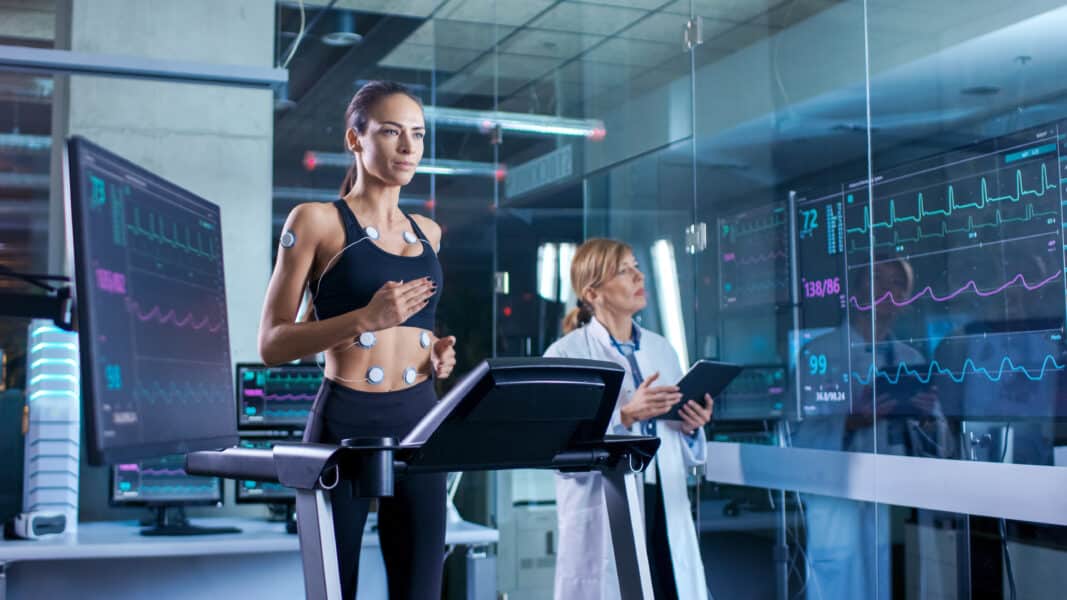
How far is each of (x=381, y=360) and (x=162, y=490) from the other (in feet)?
6.38

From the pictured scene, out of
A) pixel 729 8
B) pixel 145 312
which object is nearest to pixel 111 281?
pixel 145 312

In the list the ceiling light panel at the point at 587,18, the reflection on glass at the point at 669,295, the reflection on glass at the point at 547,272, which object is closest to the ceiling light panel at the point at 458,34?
the ceiling light panel at the point at 587,18

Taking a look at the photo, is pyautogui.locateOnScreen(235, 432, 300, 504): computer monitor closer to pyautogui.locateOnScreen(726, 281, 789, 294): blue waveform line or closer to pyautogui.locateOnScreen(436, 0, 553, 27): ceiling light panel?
pyautogui.locateOnScreen(726, 281, 789, 294): blue waveform line

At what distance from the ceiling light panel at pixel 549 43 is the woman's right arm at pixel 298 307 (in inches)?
99.1

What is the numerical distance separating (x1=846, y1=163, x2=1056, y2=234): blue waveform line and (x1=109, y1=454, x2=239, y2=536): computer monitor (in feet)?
7.13

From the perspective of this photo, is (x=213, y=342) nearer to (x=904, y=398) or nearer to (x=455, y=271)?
(x=904, y=398)

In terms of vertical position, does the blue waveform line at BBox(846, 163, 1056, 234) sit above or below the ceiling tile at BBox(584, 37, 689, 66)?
below

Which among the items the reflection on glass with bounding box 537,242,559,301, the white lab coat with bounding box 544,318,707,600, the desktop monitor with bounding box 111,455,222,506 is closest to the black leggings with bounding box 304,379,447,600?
the white lab coat with bounding box 544,318,707,600

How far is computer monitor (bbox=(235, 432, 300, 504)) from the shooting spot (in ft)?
12.2

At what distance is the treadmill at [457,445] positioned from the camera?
146cm

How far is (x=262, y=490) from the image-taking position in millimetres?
3805

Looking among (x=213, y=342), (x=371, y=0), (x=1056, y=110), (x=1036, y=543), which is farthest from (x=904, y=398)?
(x=371, y=0)

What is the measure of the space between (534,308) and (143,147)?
5.43 ft

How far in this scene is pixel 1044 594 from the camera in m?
2.61
